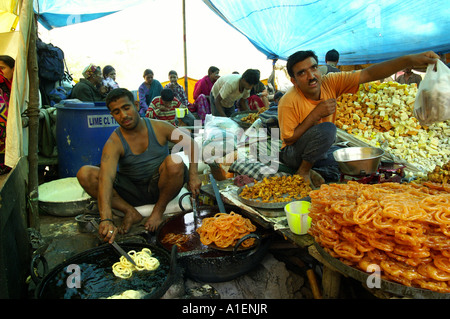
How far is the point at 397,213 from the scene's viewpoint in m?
1.37

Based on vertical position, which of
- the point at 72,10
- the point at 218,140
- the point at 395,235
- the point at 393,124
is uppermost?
the point at 72,10

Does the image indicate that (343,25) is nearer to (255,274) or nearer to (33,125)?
(255,274)

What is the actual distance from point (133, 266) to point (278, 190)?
1318 mm

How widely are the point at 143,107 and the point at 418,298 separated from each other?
6963 millimetres

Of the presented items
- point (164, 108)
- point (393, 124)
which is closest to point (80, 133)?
point (164, 108)

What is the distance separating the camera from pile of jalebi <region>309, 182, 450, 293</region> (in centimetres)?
131

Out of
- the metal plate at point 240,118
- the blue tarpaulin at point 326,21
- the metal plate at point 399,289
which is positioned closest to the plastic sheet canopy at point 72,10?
the blue tarpaulin at point 326,21

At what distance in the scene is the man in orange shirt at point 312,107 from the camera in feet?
9.52

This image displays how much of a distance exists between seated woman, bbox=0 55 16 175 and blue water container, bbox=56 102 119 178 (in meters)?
1.50

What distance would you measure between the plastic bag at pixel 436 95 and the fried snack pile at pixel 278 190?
1066mm

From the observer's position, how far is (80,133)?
4.08 meters

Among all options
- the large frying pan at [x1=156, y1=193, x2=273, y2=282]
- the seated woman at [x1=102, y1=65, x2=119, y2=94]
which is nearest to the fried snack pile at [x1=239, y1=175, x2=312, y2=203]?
the large frying pan at [x1=156, y1=193, x2=273, y2=282]

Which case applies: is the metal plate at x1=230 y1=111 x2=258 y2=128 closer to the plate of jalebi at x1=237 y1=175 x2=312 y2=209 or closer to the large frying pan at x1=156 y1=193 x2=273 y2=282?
the plate of jalebi at x1=237 y1=175 x2=312 y2=209

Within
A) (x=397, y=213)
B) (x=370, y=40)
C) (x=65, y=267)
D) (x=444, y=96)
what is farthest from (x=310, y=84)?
(x=370, y=40)
